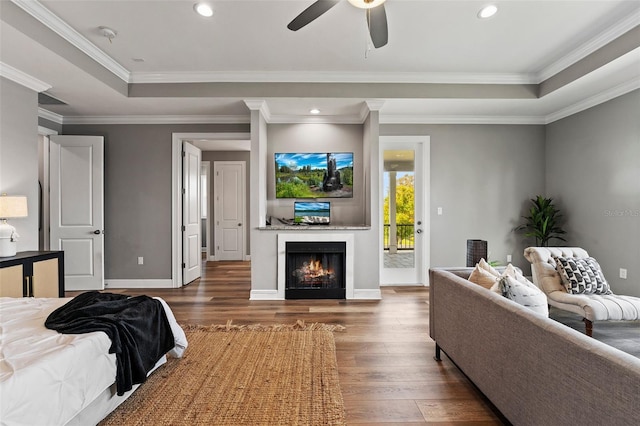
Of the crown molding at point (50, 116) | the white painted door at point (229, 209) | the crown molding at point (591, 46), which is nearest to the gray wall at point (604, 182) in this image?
the crown molding at point (591, 46)

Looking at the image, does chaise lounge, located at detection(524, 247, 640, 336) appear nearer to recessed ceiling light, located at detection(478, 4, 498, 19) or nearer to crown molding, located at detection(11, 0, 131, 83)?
recessed ceiling light, located at detection(478, 4, 498, 19)

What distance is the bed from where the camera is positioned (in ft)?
3.96

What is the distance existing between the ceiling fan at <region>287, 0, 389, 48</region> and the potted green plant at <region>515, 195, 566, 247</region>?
370 cm

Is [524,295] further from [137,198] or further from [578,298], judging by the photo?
[137,198]

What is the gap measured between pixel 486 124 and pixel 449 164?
2.74ft

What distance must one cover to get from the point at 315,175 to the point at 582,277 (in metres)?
3.31

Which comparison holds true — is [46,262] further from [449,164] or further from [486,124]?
[486,124]

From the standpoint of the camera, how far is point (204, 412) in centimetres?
179

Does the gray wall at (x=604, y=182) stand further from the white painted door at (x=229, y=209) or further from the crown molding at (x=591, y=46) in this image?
the white painted door at (x=229, y=209)

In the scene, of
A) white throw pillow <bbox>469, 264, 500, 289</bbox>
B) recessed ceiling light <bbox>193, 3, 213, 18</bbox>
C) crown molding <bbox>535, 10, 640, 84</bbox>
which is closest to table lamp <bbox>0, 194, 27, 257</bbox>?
recessed ceiling light <bbox>193, 3, 213, 18</bbox>

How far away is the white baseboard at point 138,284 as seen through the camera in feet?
15.3

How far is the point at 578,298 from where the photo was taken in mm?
2639

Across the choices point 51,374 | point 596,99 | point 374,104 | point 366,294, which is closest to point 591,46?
point 596,99

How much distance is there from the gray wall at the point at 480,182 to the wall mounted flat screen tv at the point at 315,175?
96cm
